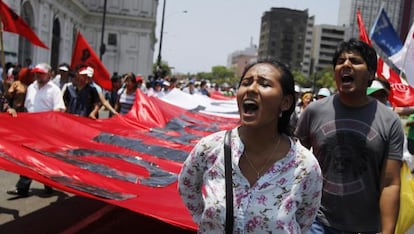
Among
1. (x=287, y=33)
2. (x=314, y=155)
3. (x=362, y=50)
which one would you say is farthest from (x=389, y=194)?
(x=287, y=33)

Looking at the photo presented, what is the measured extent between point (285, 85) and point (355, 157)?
36.2 inches

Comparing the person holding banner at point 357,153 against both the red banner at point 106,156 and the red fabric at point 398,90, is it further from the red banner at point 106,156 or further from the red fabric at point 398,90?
the red fabric at point 398,90

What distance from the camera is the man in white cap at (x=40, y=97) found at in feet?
24.1

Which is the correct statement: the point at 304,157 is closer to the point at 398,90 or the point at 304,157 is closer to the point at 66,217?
the point at 66,217

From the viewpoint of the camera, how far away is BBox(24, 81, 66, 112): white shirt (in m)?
7.50

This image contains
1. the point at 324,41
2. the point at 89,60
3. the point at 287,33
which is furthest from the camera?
the point at 287,33

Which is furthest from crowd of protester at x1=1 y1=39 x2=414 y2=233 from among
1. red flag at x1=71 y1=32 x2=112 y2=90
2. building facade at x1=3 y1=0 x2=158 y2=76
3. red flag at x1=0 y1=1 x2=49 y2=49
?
building facade at x1=3 y1=0 x2=158 y2=76

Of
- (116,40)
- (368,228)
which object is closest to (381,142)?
(368,228)

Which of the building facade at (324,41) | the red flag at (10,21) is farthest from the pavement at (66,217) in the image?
the building facade at (324,41)

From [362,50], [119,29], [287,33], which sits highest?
[287,33]

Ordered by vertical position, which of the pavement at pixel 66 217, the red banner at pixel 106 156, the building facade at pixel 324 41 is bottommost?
the pavement at pixel 66 217

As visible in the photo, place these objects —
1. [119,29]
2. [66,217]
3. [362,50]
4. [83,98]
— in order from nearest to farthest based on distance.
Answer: [362,50], [66,217], [83,98], [119,29]

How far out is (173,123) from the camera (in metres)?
10.8

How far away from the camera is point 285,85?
2.54m
